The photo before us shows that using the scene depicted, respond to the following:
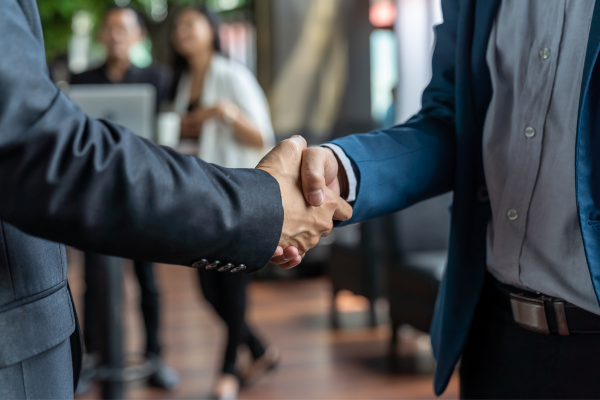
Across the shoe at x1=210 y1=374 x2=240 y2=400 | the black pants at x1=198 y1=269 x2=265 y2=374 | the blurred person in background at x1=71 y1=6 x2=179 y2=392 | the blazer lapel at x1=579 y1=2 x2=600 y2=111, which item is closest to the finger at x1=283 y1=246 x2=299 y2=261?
the blazer lapel at x1=579 y1=2 x2=600 y2=111

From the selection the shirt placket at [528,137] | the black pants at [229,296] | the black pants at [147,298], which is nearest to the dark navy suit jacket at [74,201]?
the shirt placket at [528,137]

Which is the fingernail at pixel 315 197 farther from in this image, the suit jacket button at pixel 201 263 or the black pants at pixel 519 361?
the black pants at pixel 519 361

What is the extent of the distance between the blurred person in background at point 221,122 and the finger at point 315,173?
139 cm

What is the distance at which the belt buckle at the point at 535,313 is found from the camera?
860 millimetres

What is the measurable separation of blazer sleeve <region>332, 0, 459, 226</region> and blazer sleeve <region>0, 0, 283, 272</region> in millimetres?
333

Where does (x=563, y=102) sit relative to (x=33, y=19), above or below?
below

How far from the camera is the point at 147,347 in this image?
8.77ft

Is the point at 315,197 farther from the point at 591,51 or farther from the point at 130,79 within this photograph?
the point at 130,79

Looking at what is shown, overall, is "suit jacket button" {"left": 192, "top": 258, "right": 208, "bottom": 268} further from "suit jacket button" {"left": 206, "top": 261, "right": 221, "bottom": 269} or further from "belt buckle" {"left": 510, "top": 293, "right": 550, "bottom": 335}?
"belt buckle" {"left": 510, "top": 293, "right": 550, "bottom": 335}

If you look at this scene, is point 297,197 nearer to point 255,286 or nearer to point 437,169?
point 437,169

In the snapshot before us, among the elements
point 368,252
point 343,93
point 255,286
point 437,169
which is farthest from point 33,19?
point 343,93

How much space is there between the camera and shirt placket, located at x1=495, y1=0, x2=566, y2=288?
872 millimetres

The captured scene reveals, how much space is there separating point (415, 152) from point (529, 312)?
0.31m

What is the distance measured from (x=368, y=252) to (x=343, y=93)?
2.26 meters
